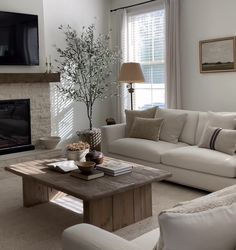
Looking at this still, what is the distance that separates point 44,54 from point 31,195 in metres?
2.69

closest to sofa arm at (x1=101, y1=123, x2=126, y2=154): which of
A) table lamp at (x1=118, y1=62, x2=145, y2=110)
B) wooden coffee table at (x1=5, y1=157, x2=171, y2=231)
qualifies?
table lamp at (x1=118, y1=62, x2=145, y2=110)

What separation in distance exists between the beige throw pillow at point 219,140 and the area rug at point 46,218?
52 cm

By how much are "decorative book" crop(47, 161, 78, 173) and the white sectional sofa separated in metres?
1.17

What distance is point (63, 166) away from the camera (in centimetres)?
321

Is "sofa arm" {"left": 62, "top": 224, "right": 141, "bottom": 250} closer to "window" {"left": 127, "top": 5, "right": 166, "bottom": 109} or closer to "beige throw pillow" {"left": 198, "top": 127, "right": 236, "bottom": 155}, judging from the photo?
"beige throw pillow" {"left": 198, "top": 127, "right": 236, "bottom": 155}

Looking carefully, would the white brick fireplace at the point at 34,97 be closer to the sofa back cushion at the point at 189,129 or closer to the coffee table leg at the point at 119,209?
the sofa back cushion at the point at 189,129

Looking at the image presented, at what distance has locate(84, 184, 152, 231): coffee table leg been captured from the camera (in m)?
2.75

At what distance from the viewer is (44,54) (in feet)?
17.9

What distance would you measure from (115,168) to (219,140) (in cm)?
A: 136

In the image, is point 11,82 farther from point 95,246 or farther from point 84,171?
point 95,246

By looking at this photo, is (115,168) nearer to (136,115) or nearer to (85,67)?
(136,115)

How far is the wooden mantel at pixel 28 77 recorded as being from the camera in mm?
4887

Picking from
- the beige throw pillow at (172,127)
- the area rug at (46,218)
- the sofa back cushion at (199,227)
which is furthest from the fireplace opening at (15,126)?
the sofa back cushion at (199,227)

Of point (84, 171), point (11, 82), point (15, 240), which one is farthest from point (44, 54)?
point (15, 240)
